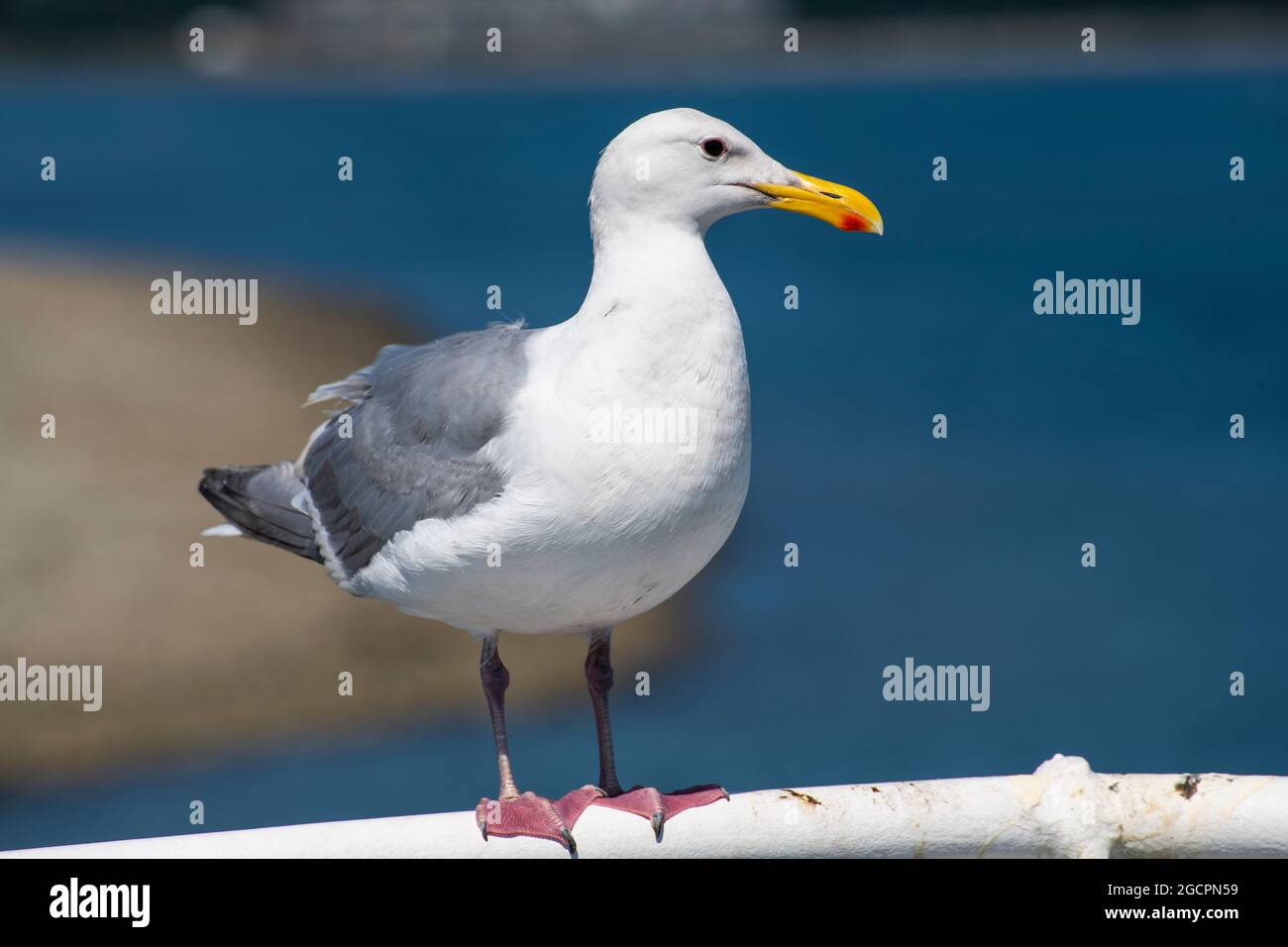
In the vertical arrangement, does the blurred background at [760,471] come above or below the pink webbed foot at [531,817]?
above

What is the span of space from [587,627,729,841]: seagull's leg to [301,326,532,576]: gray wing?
2.03ft

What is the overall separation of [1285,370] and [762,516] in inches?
360

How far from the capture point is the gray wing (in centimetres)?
441

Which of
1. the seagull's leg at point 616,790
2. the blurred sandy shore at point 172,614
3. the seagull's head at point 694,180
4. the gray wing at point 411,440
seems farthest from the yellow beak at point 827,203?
the blurred sandy shore at point 172,614

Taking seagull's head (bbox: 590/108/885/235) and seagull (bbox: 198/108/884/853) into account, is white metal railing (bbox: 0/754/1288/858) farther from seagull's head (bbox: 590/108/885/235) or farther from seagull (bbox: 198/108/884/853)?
seagull's head (bbox: 590/108/885/235)

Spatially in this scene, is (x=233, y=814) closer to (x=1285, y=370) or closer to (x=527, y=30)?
(x=1285, y=370)

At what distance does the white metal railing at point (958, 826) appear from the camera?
3430 mm

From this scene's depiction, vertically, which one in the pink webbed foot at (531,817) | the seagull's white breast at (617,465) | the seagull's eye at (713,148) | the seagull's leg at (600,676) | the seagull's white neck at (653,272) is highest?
the seagull's eye at (713,148)

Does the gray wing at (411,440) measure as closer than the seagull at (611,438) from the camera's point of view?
No

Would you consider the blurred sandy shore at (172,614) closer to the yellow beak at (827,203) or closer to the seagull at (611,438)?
the seagull at (611,438)

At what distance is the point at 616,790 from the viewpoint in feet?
15.0

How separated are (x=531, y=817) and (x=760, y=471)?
504 inches

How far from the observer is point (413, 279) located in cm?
2488

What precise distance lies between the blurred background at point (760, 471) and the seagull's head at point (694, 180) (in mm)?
6546
